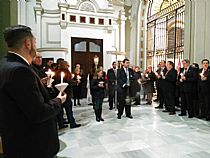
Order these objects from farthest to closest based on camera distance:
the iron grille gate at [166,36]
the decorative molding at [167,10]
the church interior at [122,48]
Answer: the iron grille gate at [166,36], the decorative molding at [167,10], the church interior at [122,48]

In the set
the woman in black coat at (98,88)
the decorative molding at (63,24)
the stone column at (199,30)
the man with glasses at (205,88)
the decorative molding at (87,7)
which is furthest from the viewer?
the decorative molding at (87,7)

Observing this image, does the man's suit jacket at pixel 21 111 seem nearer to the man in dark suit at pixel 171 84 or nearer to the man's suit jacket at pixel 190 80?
the man's suit jacket at pixel 190 80

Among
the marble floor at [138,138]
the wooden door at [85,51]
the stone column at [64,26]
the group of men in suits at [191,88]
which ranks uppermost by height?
the stone column at [64,26]

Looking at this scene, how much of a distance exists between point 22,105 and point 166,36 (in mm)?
10269

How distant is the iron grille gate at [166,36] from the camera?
9281 millimetres

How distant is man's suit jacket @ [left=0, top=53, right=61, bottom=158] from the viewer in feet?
3.89

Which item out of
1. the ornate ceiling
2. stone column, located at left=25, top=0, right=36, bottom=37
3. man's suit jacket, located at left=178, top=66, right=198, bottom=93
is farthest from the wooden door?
man's suit jacket, located at left=178, top=66, right=198, bottom=93

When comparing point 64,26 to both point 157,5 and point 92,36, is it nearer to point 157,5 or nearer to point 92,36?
point 92,36

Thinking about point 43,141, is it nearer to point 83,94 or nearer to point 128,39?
point 83,94

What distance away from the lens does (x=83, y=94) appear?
8492mm

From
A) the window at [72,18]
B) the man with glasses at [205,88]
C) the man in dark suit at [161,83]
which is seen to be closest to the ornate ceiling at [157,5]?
the window at [72,18]

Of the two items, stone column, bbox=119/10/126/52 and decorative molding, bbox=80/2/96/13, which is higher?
decorative molding, bbox=80/2/96/13

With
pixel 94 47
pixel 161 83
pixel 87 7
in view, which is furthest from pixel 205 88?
pixel 87 7

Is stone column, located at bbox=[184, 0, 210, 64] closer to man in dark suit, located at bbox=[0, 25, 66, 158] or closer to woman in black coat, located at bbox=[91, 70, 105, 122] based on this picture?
woman in black coat, located at bbox=[91, 70, 105, 122]
